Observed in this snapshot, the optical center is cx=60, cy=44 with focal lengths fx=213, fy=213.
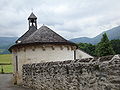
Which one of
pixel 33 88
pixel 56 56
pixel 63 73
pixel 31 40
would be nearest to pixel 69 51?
pixel 56 56

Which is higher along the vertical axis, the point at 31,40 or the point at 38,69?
the point at 31,40

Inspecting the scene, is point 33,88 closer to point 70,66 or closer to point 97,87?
point 70,66

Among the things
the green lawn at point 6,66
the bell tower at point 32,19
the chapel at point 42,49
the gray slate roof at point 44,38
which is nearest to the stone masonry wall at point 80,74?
the chapel at point 42,49

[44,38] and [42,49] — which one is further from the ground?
[44,38]

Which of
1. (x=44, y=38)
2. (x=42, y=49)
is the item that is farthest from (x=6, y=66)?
(x=42, y=49)

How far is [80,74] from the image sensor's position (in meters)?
7.27

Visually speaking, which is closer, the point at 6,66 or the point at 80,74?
the point at 80,74

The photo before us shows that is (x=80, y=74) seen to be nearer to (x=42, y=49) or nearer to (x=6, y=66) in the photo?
(x=42, y=49)

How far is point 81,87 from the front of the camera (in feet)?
23.9

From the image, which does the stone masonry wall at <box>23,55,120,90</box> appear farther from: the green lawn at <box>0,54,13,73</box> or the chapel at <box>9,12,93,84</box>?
the green lawn at <box>0,54,13,73</box>

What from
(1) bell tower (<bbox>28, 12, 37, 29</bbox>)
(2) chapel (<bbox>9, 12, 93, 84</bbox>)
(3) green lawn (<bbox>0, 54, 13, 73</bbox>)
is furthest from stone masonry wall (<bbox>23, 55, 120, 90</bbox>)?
→ (3) green lawn (<bbox>0, 54, 13, 73</bbox>)

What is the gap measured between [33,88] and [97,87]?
750 cm

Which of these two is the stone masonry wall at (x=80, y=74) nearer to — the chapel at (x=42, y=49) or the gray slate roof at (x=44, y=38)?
the chapel at (x=42, y=49)

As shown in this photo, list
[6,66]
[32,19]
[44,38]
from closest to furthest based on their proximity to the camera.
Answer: [44,38] < [32,19] < [6,66]
